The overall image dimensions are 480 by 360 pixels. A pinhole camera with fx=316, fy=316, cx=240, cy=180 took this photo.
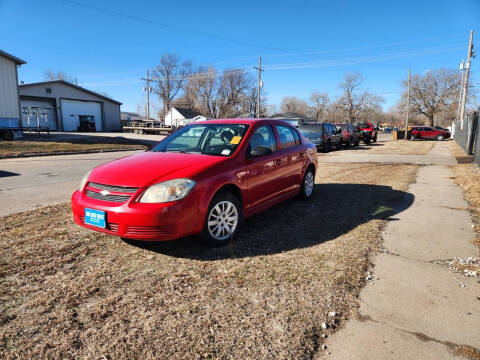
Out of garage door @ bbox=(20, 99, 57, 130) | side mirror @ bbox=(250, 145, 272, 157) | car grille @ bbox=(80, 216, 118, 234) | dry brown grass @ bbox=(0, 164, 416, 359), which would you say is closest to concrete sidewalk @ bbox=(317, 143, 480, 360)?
dry brown grass @ bbox=(0, 164, 416, 359)

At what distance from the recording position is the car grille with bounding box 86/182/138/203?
3.30 meters

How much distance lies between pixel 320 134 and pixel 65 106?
1360 inches

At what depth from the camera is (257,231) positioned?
439 cm

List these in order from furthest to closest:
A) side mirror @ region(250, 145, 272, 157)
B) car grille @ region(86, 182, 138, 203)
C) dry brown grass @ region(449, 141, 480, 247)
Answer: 1. dry brown grass @ region(449, 141, 480, 247)
2. side mirror @ region(250, 145, 272, 157)
3. car grille @ region(86, 182, 138, 203)

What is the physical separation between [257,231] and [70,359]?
2.75 meters

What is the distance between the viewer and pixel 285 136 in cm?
539

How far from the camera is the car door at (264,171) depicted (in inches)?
166

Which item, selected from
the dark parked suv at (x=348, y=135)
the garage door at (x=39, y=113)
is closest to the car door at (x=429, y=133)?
the dark parked suv at (x=348, y=135)

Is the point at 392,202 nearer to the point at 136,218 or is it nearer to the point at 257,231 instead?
the point at 257,231

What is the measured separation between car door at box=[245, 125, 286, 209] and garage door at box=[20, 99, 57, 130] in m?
38.8

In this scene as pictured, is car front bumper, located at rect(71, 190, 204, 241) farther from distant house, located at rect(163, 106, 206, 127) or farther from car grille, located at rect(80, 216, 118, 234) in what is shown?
distant house, located at rect(163, 106, 206, 127)

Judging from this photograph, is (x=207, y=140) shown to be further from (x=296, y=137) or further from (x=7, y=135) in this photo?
(x=7, y=135)

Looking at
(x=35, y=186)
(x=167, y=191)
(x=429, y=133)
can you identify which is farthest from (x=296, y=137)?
(x=429, y=133)

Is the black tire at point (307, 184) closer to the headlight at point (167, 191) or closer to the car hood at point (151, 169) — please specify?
the car hood at point (151, 169)
